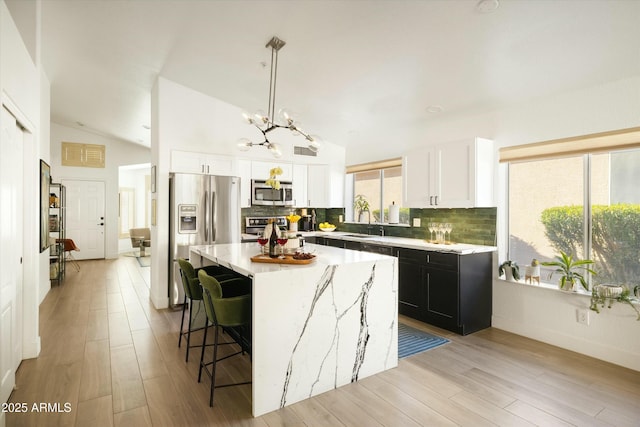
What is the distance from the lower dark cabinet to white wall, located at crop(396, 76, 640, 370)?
0.25 metres

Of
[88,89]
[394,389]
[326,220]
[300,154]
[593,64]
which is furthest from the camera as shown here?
[326,220]

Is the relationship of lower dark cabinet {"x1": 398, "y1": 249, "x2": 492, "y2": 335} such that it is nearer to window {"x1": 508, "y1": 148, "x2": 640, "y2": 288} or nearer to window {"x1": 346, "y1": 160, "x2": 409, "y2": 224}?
window {"x1": 508, "y1": 148, "x2": 640, "y2": 288}

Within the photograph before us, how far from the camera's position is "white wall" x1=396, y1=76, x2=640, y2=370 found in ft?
9.55

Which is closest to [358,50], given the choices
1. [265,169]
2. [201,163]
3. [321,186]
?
[201,163]

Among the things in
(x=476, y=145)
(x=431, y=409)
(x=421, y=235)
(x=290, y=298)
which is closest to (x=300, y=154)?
(x=421, y=235)

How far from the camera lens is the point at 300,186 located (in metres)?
5.94

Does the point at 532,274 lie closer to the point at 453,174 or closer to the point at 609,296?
the point at 609,296

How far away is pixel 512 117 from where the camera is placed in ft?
12.1

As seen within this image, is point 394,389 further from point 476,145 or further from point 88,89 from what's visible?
point 88,89

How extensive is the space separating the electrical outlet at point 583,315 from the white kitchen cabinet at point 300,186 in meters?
4.02

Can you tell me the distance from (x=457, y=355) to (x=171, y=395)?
2.41 metres

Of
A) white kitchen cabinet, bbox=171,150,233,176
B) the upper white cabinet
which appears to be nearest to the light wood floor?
the upper white cabinet

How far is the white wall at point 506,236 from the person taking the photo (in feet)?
9.55

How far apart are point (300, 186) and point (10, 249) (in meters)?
4.04
